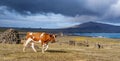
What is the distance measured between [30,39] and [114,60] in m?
11.3

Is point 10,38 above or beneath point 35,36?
beneath

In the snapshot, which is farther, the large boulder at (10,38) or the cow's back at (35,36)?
the large boulder at (10,38)

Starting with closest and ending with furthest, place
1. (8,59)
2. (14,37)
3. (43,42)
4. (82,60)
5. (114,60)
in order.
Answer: (8,59), (82,60), (114,60), (43,42), (14,37)

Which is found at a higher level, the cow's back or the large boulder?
the cow's back

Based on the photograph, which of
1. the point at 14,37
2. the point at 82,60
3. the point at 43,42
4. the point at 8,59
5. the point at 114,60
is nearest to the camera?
the point at 8,59

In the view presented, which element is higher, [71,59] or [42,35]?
[42,35]

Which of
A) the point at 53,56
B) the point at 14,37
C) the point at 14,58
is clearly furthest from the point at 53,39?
the point at 14,37

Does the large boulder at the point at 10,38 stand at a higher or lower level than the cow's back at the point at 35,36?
lower

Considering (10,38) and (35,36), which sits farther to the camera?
(10,38)

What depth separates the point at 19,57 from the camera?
105 ft

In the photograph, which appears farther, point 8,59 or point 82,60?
point 82,60

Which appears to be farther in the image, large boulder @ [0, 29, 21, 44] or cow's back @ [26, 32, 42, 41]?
large boulder @ [0, 29, 21, 44]

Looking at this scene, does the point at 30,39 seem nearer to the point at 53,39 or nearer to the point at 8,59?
the point at 53,39

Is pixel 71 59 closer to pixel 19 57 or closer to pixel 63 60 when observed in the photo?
pixel 63 60
